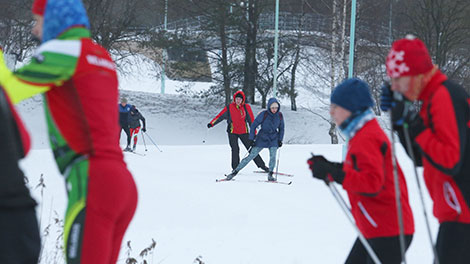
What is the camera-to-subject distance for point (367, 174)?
322 cm

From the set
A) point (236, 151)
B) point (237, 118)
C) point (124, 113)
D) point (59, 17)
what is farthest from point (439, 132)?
point (124, 113)

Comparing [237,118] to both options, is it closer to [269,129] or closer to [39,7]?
[269,129]

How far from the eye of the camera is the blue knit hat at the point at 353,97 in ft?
11.3

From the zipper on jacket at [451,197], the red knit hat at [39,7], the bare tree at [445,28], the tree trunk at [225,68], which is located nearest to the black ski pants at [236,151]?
the zipper on jacket at [451,197]

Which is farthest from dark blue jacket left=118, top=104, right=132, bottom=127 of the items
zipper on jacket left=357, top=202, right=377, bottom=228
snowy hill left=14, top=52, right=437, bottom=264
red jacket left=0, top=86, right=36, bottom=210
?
red jacket left=0, top=86, right=36, bottom=210

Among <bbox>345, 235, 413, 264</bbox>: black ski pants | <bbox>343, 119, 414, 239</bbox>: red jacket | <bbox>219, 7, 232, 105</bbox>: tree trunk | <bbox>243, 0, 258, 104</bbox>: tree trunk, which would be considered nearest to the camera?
<bbox>343, 119, 414, 239</bbox>: red jacket

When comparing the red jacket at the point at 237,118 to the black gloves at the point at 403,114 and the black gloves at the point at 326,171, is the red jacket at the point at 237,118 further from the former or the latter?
the black gloves at the point at 403,114

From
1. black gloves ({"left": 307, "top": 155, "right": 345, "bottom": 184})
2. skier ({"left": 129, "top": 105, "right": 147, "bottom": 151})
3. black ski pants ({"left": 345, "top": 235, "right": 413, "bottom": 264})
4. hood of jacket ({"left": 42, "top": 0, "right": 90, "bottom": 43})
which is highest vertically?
hood of jacket ({"left": 42, "top": 0, "right": 90, "bottom": 43})

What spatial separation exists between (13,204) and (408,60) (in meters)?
1.93

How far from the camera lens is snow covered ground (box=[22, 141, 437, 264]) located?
20.6ft

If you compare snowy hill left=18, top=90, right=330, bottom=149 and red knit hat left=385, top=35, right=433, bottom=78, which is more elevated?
red knit hat left=385, top=35, right=433, bottom=78

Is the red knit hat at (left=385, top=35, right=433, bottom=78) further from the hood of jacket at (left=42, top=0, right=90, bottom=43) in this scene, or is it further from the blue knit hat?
the hood of jacket at (left=42, top=0, right=90, bottom=43)

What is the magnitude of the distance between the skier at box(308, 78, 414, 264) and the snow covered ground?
1.90m

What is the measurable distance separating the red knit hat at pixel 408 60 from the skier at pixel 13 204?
5.87 feet
